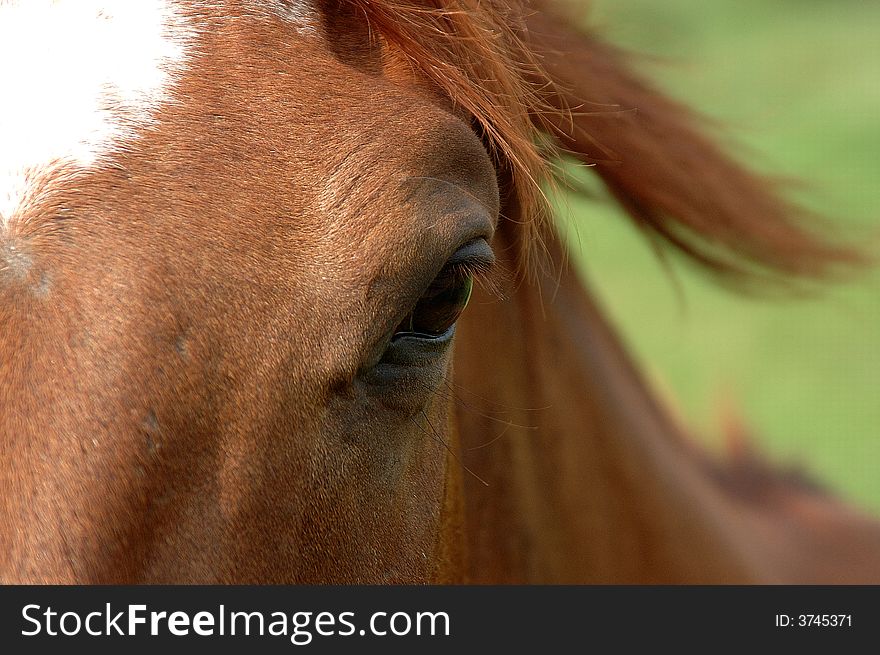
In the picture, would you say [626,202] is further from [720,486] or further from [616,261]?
[616,261]

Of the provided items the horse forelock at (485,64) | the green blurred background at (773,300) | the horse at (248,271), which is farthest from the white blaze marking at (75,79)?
the green blurred background at (773,300)

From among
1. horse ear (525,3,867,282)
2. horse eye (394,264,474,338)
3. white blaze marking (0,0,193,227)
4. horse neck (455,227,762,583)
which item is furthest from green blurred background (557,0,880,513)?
white blaze marking (0,0,193,227)

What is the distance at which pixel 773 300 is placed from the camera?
1737mm

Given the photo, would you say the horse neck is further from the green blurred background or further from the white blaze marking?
the white blaze marking

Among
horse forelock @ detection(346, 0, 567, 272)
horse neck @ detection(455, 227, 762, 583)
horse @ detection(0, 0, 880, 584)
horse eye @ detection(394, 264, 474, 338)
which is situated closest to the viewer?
horse @ detection(0, 0, 880, 584)

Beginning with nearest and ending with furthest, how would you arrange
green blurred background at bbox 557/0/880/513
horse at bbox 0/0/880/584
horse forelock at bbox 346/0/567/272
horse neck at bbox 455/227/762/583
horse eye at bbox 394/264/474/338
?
1. horse at bbox 0/0/880/584
2. horse eye at bbox 394/264/474/338
3. horse forelock at bbox 346/0/567/272
4. horse neck at bbox 455/227/762/583
5. green blurred background at bbox 557/0/880/513

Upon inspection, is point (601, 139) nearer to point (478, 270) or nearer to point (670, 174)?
point (670, 174)

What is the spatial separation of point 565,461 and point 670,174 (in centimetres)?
52

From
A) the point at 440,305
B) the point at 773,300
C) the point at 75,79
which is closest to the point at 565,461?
the point at 773,300

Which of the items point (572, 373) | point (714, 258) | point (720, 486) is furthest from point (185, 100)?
point (720, 486)

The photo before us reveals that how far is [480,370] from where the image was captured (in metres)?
1.49

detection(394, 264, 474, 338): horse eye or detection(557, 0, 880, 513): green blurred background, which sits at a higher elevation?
detection(394, 264, 474, 338): horse eye

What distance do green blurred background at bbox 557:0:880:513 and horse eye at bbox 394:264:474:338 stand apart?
13.4 inches

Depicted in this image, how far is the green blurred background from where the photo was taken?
1.75 meters
